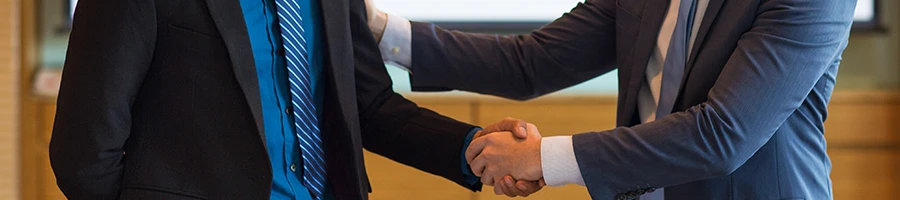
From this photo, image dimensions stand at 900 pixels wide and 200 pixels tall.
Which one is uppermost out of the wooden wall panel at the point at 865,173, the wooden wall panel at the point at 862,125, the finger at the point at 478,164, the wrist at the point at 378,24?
the wrist at the point at 378,24

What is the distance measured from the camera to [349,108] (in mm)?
1568

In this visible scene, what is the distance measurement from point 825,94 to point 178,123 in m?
1.03

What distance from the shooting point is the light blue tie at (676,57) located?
1742mm

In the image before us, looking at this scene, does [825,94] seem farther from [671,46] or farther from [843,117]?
[843,117]

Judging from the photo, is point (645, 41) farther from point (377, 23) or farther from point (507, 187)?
point (377, 23)

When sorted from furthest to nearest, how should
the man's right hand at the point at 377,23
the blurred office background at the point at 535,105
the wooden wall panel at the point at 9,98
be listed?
the blurred office background at the point at 535,105 < the wooden wall panel at the point at 9,98 < the man's right hand at the point at 377,23

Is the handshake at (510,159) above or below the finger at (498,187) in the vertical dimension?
above

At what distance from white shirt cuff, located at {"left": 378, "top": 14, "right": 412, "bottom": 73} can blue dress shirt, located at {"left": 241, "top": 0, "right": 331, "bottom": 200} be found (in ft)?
1.61

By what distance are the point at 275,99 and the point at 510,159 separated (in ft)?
1.79

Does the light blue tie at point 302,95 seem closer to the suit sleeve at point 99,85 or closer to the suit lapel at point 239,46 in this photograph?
the suit lapel at point 239,46

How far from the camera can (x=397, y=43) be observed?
6.65 ft

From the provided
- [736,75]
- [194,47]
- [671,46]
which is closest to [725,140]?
[736,75]

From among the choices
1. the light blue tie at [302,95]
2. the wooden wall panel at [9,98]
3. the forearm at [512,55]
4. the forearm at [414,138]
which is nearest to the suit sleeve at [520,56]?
the forearm at [512,55]

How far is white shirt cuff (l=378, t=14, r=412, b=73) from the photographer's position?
200cm
